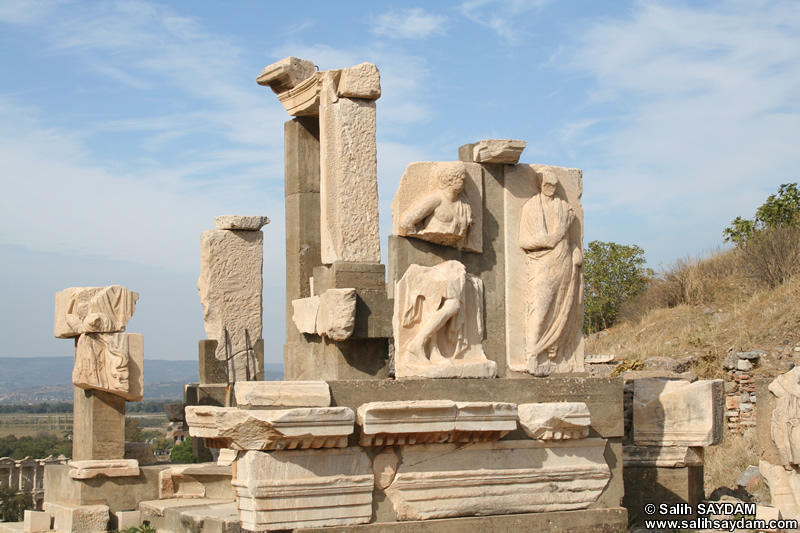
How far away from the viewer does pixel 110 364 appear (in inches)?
387

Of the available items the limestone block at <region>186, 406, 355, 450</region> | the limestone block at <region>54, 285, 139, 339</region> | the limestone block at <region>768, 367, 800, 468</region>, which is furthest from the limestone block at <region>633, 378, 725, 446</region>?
the limestone block at <region>54, 285, 139, 339</region>

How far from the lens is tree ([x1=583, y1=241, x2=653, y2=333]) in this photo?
21.5m

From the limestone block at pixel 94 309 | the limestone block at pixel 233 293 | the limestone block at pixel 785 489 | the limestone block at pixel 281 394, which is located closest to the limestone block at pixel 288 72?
the limestone block at pixel 94 309

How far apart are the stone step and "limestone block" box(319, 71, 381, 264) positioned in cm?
218

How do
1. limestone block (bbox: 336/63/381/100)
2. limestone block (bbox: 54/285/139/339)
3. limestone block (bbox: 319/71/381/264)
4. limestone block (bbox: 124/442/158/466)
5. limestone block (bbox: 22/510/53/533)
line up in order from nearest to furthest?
limestone block (bbox: 319/71/381/264), limestone block (bbox: 336/63/381/100), limestone block (bbox: 22/510/53/533), limestone block (bbox: 54/285/139/339), limestone block (bbox: 124/442/158/466)

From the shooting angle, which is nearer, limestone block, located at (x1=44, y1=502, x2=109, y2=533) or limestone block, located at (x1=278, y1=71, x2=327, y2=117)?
limestone block, located at (x1=278, y1=71, x2=327, y2=117)

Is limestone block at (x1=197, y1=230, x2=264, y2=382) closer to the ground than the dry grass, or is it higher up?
higher up

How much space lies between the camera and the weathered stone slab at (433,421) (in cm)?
638

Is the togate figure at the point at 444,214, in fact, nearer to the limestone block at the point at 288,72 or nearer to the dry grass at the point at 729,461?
the limestone block at the point at 288,72

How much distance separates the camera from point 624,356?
16.0m

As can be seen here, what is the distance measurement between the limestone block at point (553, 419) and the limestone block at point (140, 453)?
199 inches

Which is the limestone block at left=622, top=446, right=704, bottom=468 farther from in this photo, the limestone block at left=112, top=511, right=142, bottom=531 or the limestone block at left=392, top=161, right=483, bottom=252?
the limestone block at left=112, top=511, right=142, bottom=531

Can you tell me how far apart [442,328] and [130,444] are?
4938 mm

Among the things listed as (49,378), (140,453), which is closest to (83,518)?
(140,453)
